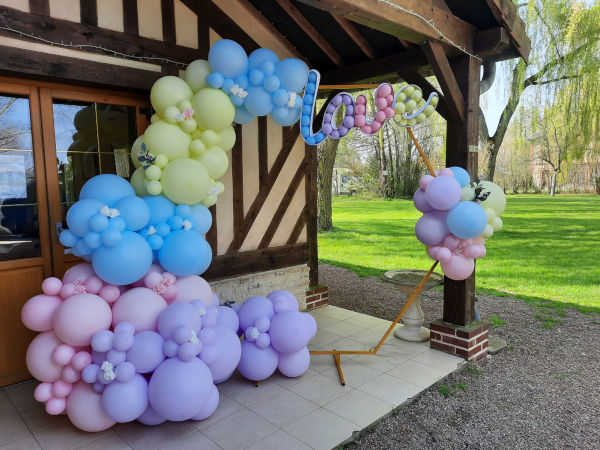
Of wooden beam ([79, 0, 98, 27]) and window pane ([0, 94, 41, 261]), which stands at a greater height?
wooden beam ([79, 0, 98, 27])

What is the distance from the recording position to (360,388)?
2930mm

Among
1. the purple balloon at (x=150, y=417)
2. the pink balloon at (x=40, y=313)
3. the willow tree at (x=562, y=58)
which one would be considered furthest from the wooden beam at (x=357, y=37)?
the willow tree at (x=562, y=58)

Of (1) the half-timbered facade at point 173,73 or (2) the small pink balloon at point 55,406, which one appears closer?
(2) the small pink balloon at point 55,406

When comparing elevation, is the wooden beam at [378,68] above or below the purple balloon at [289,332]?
above

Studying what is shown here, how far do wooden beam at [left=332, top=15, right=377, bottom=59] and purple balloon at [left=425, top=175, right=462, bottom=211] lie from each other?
175cm

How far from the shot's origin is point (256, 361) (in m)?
2.82

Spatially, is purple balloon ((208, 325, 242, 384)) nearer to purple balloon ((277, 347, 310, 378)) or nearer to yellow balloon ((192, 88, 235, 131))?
purple balloon ((277, 347, 310, 378))

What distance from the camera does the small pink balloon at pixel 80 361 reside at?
2195 mm

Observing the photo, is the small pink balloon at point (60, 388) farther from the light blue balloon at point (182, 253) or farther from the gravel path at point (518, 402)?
the gravel path at point (518, 402)

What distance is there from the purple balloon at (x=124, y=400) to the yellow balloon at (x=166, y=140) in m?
1.44

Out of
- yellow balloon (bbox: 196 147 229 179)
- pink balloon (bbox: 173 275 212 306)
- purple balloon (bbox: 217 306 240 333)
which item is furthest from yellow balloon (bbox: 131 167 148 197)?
purple balloon (bbox: 217 306 240 333)

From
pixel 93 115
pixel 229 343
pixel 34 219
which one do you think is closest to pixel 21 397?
pixel 34 219

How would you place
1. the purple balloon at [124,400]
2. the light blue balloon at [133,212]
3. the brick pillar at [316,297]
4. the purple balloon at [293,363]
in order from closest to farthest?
A: the purple balloon at [124,400], the light blue balloon at [133,212], the purple balloon at [293,363], the brick pillar at [316,297]

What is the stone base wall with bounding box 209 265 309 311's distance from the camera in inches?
156
